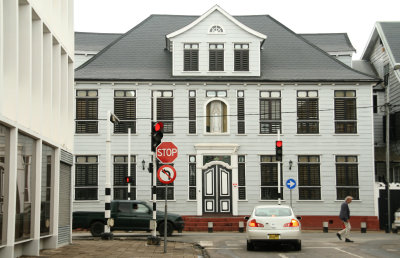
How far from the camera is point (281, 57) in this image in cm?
3706

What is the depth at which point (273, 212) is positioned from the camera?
19781mm

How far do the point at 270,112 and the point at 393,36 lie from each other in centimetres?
987

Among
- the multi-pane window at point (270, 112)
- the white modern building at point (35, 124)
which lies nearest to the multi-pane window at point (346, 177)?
the multi-pane window at point (270, 112)

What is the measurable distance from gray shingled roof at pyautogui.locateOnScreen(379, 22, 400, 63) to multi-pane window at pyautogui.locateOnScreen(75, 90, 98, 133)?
17311mm

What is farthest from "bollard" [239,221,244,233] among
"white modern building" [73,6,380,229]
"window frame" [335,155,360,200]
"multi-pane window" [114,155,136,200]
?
"multi-pane window" [114,155,136,200]

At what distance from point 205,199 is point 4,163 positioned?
21728 millimetres

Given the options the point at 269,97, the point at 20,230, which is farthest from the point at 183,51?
the point at 20,230

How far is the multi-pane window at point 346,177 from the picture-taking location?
34750mm

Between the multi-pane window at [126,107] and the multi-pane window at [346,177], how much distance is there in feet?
37.0

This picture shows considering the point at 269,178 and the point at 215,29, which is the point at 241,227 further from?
the point at 215,29

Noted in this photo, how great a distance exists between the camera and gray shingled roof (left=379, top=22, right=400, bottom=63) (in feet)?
124

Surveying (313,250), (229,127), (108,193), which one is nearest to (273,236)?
(313,250)

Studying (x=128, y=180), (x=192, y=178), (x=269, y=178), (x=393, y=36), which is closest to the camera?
(x=128, y=180)

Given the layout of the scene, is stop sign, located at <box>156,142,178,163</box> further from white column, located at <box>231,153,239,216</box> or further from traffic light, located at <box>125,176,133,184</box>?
white column, located at <box>231,153,239,216</box>
